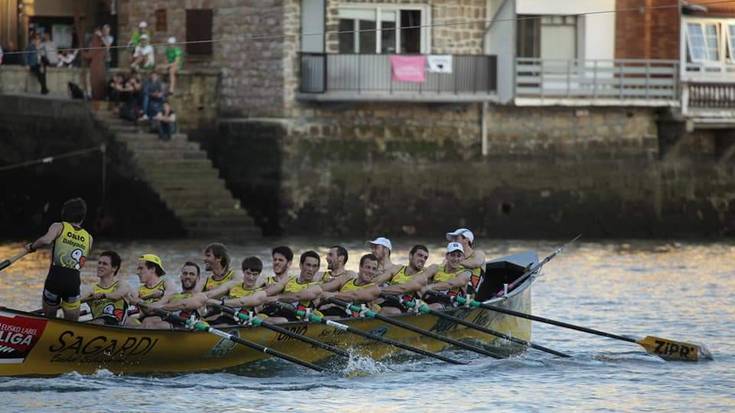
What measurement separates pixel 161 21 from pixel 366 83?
5966 mm

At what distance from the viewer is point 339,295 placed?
26.6m

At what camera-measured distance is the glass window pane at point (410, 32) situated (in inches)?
1884

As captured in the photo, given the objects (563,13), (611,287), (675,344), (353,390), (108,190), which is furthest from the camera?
(563,13)

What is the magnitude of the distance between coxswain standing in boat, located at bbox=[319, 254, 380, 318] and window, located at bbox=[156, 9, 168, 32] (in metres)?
23.1

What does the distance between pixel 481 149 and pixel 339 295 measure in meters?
22.1

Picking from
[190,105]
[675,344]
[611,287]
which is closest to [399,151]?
[190,105]

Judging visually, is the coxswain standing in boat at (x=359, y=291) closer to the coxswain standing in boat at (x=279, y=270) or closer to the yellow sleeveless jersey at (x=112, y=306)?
the coxswain standing in boat at (x=279, y=270)

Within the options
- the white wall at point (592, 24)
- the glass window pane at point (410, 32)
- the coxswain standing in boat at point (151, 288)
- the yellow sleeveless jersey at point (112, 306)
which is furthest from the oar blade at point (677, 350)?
the white wall at point (592, 24)

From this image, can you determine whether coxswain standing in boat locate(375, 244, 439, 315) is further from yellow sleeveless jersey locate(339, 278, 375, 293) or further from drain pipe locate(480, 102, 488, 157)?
drain pipe locate(480, 102, 488, 157)

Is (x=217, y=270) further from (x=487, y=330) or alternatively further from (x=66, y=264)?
(x=487, y=330)

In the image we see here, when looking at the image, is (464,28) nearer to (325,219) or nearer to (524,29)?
(524,29)

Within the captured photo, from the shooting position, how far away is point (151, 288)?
25031 mm

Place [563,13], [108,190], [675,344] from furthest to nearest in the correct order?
1. [563,13]
2. [108,190]
3. [675,344]

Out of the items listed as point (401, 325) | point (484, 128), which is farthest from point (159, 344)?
point (484, 128)
